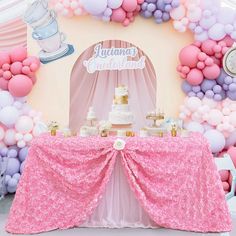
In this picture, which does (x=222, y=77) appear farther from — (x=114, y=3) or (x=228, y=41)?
(x=114, y=3)

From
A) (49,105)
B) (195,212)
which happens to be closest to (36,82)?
(49,105)

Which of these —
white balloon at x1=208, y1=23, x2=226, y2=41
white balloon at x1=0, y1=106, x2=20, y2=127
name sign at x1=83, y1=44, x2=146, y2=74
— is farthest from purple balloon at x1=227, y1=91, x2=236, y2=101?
white balloon at x1=0, y1=106, x2=20, y2=127

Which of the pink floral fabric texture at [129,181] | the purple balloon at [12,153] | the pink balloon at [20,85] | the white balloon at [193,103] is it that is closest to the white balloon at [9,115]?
the pink balloon at [20,85]

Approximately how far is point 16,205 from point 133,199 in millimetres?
911

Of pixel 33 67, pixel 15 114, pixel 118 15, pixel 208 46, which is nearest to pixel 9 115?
pixel 15 114

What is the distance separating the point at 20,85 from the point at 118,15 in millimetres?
1168

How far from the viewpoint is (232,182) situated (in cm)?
429

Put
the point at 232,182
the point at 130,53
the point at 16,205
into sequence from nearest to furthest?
the point at 16,205
the point at 232,182
the point at 130,53

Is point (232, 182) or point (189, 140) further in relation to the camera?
point (232, 182)

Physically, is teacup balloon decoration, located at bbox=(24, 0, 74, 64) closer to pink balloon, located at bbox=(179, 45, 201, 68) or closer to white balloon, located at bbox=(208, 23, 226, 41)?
pink balloon, located at bbox=(179, 45, 201, 68)

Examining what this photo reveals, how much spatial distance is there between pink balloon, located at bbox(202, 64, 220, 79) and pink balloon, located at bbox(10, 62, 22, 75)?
1796 millimetres

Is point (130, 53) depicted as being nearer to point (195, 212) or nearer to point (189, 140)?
point (189, 140)

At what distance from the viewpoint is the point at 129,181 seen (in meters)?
3.49

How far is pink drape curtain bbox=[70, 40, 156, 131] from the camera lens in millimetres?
4605
